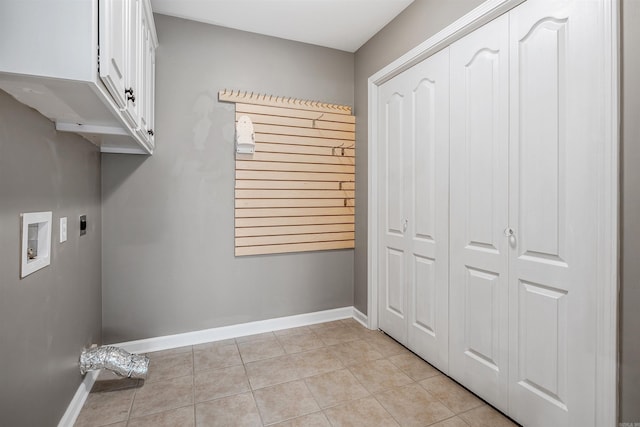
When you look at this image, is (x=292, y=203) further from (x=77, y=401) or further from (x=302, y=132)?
(x=77, y=401)

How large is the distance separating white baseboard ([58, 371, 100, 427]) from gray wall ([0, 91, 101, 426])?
0.04 m

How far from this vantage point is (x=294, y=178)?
2961 millimetres

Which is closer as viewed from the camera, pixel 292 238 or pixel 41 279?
pixel 41 279

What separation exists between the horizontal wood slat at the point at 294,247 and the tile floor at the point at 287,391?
2.48 ft

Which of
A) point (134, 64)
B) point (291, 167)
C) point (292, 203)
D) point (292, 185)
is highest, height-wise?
point (134, 64)

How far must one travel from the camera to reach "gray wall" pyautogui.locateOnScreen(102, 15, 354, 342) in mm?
2469

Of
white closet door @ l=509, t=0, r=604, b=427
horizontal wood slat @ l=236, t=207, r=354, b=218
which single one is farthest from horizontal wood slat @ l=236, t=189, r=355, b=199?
white closet door @ l=509, t=0, r=604, b=427

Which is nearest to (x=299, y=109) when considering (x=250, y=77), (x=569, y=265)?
(x=250, y=77)

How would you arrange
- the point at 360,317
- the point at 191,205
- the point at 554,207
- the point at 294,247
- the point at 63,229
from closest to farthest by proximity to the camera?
the point at 554,207, the point at 63,229, the point at 191,205, the point at 294,247, the point at 360,317

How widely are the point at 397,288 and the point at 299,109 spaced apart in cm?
180

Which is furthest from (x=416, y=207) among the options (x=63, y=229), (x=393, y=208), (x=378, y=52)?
(x=63, y=229)

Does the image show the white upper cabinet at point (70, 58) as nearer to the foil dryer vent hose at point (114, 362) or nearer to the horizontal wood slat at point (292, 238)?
the foil dryer vent hose at point (114, 362)

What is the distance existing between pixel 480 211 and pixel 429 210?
43 cm

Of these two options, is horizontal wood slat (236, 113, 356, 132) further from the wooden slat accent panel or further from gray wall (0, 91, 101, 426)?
gray wall (0, 91, 101, 426)
